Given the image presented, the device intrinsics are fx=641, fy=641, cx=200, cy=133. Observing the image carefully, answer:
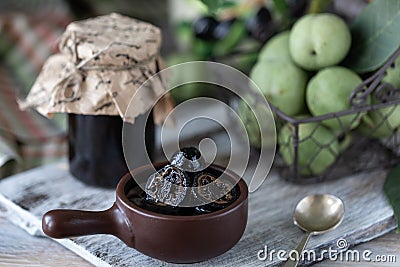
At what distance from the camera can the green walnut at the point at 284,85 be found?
64 cm

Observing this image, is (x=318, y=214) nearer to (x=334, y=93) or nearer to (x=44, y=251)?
(x=334, y=93)

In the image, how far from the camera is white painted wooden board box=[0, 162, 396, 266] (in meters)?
0.54

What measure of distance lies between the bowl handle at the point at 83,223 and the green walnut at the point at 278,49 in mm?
256

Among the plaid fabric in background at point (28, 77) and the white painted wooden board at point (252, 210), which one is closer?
the white painted wooden board at point (252, 210)

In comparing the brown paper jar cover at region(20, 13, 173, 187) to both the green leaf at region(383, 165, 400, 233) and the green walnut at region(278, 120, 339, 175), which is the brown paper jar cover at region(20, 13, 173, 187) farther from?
the green leaf at region(383, 165, 400, 233)

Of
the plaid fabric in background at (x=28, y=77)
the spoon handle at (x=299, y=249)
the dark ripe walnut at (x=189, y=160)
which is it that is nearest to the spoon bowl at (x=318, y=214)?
the spoon handle at (x=299, y=249)

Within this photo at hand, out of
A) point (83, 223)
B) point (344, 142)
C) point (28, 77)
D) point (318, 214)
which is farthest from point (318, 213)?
point (28, 77)

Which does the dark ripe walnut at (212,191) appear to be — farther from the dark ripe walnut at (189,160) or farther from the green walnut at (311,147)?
the green walnut at (311,147)

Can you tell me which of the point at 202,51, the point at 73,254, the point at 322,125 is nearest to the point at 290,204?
the point at 322,125

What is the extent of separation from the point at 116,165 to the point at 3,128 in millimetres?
287

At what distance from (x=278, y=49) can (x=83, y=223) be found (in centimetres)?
29

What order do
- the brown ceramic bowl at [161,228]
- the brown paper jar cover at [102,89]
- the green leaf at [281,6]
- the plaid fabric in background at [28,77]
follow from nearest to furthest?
the brown ceramic bowl at [161,228]
the brown paper jar cover at [102,89]
the green leaf at [281,6]
the plaid fabric in background at [28,77]

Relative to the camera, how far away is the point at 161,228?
49 cm

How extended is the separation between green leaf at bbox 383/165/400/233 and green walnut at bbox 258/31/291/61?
158mm
